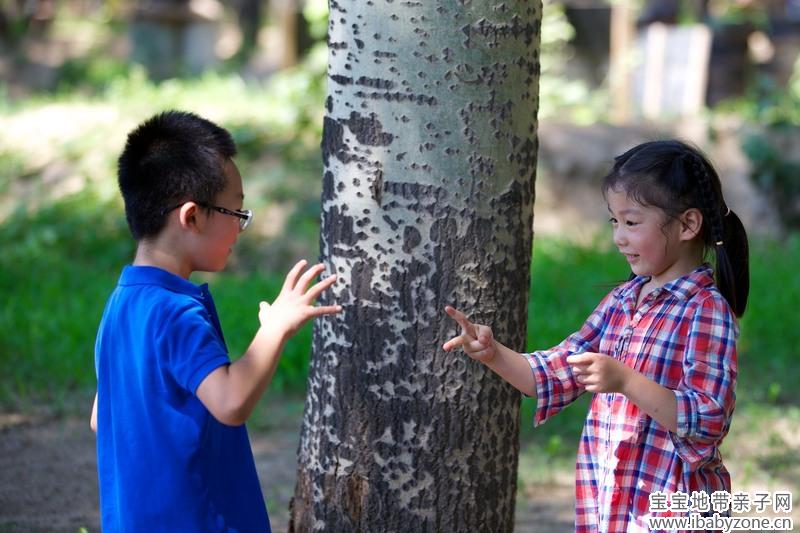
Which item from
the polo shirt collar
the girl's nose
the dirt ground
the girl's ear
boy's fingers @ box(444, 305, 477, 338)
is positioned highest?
the girl's ear

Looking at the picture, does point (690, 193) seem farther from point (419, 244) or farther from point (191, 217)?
point (191, 217)

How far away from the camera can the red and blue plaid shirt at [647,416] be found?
7.49 ft

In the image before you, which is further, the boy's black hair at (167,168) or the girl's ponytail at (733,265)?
the girl's ponytail at (733,265)

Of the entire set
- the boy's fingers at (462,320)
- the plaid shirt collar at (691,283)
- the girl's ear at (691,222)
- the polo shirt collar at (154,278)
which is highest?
the girl's ear at (691,222)

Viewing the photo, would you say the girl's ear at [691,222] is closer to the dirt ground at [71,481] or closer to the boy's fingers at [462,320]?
the boy's fingers at [462,320]

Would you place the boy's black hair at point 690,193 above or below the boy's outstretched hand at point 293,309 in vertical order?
above

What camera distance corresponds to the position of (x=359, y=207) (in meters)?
2.76

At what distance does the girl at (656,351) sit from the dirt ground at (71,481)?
1.63 metres

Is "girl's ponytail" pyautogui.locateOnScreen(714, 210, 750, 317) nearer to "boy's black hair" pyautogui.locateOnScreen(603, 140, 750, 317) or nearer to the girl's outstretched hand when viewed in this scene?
"boy's black hair" pyautogui.locateOnScreen(603, 140, 750, 317)

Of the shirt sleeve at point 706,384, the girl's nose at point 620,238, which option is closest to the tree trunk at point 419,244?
the girl's nose at point 620,238

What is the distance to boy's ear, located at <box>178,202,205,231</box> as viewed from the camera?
2.27m

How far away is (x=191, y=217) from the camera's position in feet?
7.54

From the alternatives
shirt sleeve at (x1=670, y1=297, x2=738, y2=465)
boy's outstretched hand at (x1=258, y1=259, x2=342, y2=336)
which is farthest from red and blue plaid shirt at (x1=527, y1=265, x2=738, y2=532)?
boy's outstretched hand at (x1=258, y1=259, x2=342, y2=336)

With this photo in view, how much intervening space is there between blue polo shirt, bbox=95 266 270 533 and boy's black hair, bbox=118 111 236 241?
136 mm
